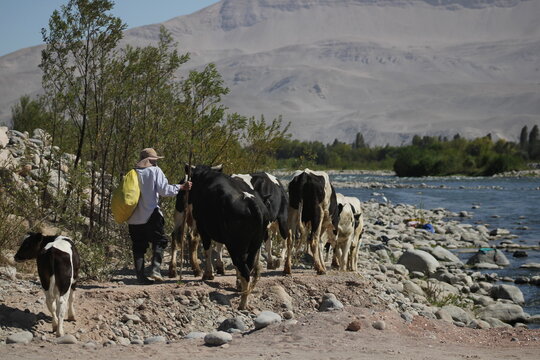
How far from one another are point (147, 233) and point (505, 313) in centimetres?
759

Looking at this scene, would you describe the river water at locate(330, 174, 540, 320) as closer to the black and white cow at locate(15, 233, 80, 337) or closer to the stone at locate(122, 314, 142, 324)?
the stone at locate(122, 314, 142, 324)

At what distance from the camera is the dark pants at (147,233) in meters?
11.8

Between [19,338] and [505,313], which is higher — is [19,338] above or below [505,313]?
above

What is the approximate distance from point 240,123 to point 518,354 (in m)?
9.95

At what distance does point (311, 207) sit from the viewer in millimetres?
13773

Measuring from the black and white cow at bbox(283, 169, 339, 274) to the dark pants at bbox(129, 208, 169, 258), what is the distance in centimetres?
253

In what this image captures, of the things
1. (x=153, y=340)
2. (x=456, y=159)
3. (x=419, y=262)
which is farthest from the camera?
(x=456, y=159)

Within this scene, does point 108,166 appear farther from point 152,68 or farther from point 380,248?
point 380,248

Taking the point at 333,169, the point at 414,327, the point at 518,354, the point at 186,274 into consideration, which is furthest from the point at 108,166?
the point at 333,169

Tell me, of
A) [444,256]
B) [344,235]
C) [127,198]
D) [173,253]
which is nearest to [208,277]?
[173,253]

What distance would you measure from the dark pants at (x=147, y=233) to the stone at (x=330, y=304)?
269 cm

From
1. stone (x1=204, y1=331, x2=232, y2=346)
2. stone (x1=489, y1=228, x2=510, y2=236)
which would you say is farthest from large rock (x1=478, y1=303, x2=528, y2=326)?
stone (x1=489, y1=228, x2=510, y2=236)

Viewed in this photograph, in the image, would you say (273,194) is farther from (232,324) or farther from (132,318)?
(132,318)

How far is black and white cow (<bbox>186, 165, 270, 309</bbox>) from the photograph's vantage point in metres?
11.2
